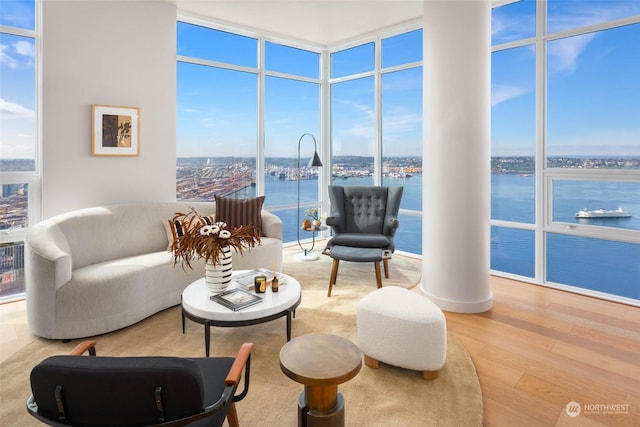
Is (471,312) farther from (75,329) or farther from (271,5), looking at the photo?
(271,5)

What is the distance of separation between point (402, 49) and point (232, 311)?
184 inches

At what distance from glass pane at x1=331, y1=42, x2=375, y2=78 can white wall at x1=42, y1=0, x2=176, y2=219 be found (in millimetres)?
2724

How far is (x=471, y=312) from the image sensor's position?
11.7 ft

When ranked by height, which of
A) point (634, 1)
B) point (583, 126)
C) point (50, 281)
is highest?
point (634, 1)

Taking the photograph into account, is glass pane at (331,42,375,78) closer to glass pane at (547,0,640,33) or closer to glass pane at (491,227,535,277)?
glass pane at (547,0,640,33)

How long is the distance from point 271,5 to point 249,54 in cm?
105

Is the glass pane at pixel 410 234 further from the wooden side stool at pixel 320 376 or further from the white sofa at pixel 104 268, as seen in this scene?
the wooden side stool at pixel 320 376

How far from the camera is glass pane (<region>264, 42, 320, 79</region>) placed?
5.89 metres

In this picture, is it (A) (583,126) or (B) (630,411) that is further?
(A) (583,126)

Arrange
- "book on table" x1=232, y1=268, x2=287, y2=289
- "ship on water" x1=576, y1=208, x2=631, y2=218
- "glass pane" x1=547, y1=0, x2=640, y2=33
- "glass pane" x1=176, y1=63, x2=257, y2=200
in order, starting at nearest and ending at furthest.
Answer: "book on table" x1=232, y1=268, x2=287, y2=289 → "glass pane" x1=547, y1=0, x2=640, y2=33 → "ship on water" x1=576, y1=208, x2=631, y2=218 → "glass pane" x1=176, y1=63, x2=257, y2=200

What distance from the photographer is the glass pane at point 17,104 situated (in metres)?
3.81

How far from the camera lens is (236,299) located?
2.82m

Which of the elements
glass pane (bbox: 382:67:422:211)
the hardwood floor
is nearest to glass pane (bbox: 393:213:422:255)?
glass pane (bbox: 382:67:422:211)

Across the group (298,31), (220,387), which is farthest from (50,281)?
(298,31)
